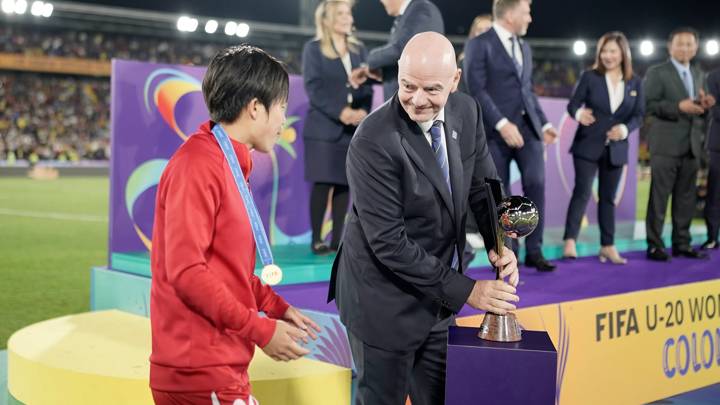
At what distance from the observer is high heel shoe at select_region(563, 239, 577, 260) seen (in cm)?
579

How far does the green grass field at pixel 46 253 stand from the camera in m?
5.82

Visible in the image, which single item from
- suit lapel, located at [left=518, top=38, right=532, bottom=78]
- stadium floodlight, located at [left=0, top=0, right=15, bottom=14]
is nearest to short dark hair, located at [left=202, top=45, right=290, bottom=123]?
suit lapel, located at [left=518, top=38, right=532, bottom=78]

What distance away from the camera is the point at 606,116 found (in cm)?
552

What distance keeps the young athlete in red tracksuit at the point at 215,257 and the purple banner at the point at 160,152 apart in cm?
356

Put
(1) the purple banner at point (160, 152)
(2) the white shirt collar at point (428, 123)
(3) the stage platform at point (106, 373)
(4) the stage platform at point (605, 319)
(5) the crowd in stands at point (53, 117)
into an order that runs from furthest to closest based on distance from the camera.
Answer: (5) the crowd in stands at point (53, 117) < (1) the purple banner at point (160, 152) < (4) the stage platform at point (605, 319) < (3) the stage platform at point (106, 373) < (2) the white shirt collar at point (428, 123)

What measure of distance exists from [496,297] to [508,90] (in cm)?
273

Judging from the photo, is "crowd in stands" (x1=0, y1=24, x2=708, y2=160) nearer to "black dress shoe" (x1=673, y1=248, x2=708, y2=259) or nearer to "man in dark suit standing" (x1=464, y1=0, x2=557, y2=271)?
"black dress shoe" (x1=673, y1=248, x2=708, y2=259)

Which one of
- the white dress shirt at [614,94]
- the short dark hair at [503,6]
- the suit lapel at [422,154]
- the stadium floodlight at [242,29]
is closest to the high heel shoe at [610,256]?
the white dress shirt at [614,94]

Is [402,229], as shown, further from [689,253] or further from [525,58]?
[689,253]

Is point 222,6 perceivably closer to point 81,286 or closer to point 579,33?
point 579,33

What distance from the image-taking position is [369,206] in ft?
7.82

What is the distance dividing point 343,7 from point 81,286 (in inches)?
127

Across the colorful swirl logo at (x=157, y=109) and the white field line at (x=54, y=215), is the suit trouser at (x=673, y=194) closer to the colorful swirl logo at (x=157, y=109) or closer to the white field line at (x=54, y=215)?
the colorful swirl logo at (x=157, y=109)

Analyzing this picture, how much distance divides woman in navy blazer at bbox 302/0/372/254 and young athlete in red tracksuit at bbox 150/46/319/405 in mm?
3385
